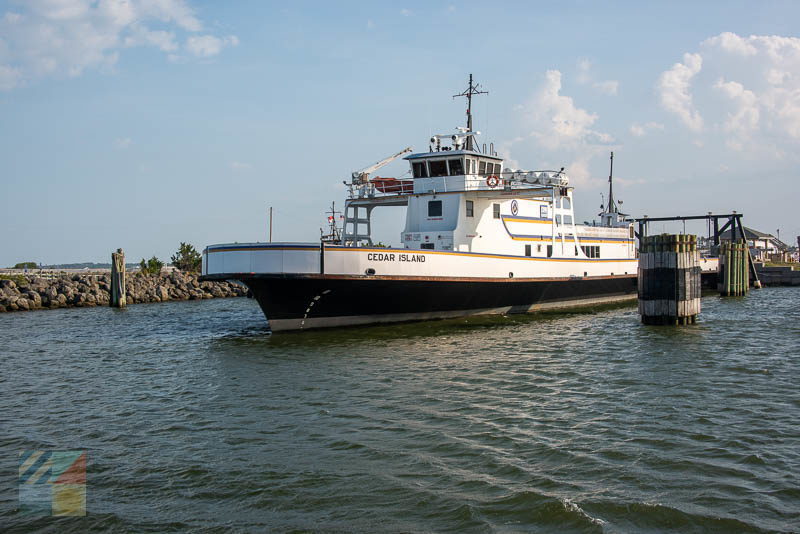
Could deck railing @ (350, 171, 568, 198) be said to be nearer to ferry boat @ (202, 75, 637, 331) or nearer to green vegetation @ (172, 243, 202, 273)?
ferry boat @ (202, 75, 637, 331)

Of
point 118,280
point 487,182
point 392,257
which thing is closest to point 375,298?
point 392,257

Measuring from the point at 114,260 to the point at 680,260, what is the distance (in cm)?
2670

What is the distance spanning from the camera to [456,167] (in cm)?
2322

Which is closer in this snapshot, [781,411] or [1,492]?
[1,492]

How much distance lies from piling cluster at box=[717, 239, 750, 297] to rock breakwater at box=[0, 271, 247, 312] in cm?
2915

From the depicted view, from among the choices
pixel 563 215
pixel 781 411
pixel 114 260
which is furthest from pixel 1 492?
pixel 114 260

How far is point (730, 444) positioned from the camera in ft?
26.2

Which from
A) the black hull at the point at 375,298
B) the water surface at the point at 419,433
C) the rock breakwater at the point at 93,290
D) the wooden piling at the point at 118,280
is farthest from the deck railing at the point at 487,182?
the rock breakwater at the point at 93,290

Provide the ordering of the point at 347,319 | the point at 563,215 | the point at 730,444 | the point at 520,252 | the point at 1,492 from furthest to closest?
the point at 563,215 → the point at 520,252 → the point at 347,319 → the point at 730,444 → the point at 1,492

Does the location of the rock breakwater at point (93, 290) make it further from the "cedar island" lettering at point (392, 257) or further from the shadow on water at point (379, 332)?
the "cedar island" lettering at point (392, 257)

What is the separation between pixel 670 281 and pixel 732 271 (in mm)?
18507

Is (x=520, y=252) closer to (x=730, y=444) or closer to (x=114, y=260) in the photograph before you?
(x=730, y=444)

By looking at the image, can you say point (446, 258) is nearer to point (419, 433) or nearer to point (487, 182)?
point (487, 182)

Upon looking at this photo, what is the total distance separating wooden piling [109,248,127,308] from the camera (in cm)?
3244
